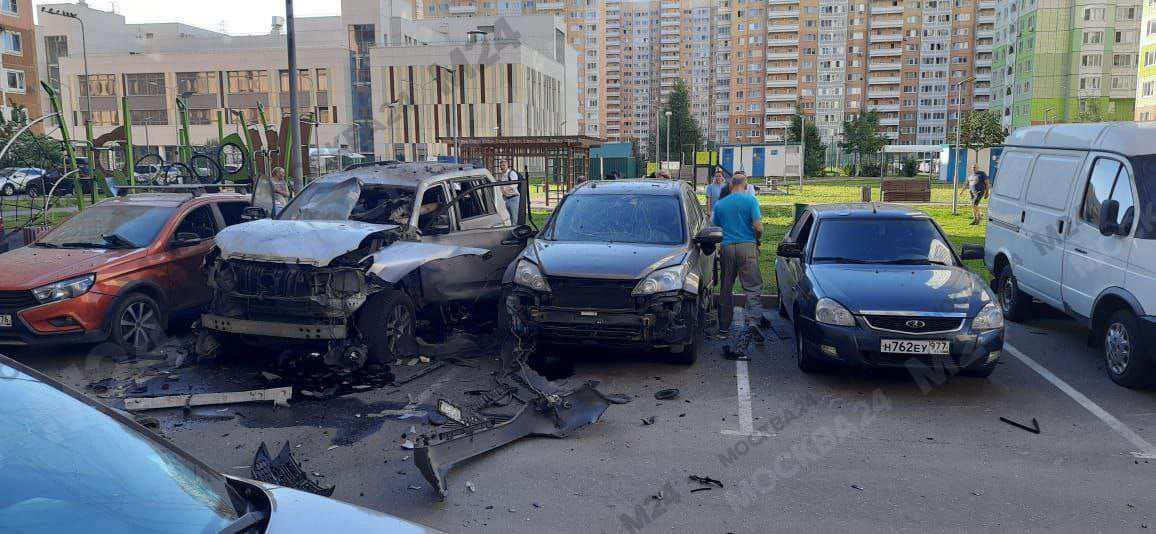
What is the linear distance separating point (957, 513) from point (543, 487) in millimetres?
2471

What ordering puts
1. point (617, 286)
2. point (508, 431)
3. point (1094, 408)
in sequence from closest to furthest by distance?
point (508, 431) < point (1094, 408) < point (617, 286)

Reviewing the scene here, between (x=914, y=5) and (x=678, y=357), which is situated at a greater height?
(x=914, y=5)

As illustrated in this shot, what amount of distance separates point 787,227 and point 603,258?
48.3 ft

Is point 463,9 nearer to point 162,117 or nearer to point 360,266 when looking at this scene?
point 162,117

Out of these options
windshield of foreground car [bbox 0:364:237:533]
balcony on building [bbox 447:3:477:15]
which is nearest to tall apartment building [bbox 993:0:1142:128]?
balcony on building [bbox 447:3:477:15]

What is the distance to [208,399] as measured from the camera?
271 inches

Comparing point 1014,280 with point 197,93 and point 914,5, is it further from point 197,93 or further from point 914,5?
point 914,5

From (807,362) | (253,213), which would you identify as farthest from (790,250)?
(253,213)

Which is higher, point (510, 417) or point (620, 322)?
point (620, 322)

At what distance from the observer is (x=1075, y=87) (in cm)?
8544

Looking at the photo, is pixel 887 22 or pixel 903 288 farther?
pixel 887 22

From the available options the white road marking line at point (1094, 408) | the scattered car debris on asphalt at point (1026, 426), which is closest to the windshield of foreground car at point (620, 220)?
the scattered car debris on asphalt at point (1026, 426)

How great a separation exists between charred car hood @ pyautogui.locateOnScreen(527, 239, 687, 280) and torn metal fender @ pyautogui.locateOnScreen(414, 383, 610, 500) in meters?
1.52

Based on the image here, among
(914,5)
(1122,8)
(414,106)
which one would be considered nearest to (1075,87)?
(1122,8)
